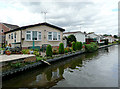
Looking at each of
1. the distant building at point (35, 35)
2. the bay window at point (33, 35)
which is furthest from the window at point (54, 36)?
the bay window at point (33, 35)

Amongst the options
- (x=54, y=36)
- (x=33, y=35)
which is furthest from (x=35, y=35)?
(x=54, y=36)

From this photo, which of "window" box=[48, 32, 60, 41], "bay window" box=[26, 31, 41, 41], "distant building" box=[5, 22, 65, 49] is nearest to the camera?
"distant building" box=[5, 22, 65, 49]

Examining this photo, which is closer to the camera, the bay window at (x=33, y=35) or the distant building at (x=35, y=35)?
the distant building at (x=35, y=35)

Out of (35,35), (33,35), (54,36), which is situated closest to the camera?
(33,35)

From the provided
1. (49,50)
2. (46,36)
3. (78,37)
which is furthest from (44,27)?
(78,37)

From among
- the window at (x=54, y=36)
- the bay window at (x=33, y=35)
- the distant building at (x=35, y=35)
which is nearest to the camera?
the distant building at (x=35, y=35)

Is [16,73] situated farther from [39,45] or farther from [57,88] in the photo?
[39,45]

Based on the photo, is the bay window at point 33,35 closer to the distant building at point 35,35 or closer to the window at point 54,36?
the distant building at point 35,35

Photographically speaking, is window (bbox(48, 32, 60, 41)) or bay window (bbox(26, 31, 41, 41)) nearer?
bay window (bbox(26, 31, 41, 41))

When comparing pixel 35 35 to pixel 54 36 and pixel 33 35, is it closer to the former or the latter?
pixel 33 35

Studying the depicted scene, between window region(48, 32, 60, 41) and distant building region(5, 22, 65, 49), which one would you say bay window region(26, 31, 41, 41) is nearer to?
→ distant building region(5, 22, 65, 49)

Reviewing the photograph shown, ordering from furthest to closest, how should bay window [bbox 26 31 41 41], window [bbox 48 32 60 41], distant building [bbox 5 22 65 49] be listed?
window [bbox 48 32 60 41]
bay window [bbox 26 31 41 41]
distant building [bbox 5 22 65 49]

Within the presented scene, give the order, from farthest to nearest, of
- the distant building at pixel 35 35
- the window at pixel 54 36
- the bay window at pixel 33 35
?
the window at pixel 54 36, the bay window at pixel 33 35, the distant building at pixel 35 35

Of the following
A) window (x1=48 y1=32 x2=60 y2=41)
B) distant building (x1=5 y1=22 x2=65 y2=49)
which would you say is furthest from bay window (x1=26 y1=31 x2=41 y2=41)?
window (x1=48 y1=32 x2=60 y2=41)
